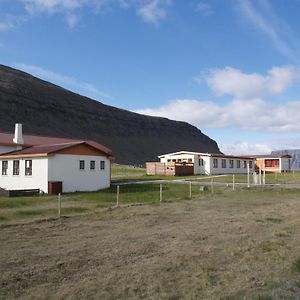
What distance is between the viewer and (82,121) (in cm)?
13775

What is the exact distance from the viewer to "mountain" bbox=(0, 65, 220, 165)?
121m

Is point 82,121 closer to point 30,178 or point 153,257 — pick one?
point 30,178

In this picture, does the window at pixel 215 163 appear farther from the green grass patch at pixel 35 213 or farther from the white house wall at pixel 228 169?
the green grass patch at pixel 35 213

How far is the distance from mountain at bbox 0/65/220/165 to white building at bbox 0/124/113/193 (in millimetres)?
78147

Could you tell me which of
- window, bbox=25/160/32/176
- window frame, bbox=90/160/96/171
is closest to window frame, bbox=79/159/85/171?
window frame, bbox=90/160/96/171

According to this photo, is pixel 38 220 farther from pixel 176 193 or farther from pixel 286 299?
pixel 176 193

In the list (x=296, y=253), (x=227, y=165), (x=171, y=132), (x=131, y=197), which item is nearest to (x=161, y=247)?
(x=296, y=253)

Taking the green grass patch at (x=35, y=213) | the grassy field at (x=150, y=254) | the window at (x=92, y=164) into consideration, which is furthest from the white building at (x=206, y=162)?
the grassy field at (x=150, y=254)

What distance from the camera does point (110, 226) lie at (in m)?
14.5

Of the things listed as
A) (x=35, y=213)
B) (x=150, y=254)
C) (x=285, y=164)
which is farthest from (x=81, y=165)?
(x=285, y=164)

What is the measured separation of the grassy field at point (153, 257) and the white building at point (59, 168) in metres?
12.6

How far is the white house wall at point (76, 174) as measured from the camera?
96.6 feet

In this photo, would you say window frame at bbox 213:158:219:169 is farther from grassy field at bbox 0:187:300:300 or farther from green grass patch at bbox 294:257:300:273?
green grass patch at bbox 294:257:300:273

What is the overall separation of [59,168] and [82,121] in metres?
110
